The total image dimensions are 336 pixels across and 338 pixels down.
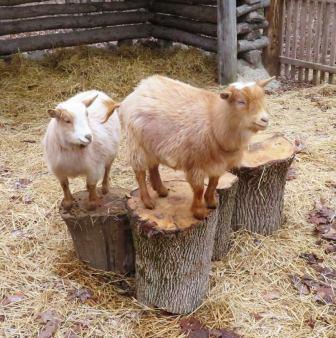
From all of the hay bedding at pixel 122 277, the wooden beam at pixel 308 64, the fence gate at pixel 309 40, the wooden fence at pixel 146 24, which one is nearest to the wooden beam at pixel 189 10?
the wooden fence at pixel 146 24

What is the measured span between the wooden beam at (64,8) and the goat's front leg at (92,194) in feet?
17.6

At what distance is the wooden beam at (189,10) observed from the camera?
8.32 m

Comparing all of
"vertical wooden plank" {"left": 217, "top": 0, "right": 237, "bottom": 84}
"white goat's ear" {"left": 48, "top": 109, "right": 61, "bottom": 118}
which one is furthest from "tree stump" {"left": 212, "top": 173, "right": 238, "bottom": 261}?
"vertical wooden plank" {"left": 217, "top": 0, "right": 237, "bottom": 84}

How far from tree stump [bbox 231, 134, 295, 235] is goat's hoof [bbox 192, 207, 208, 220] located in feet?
2.54

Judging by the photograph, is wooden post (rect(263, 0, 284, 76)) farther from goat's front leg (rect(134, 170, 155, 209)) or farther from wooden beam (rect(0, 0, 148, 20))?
goat's front leg (rect(134, 170, 155, 209))

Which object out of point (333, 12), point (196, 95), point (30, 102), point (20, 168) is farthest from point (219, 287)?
point (333, 12)

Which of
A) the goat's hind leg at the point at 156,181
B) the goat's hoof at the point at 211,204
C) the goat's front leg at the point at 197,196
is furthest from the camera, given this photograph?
the goat's hind leg at the point at 156,181

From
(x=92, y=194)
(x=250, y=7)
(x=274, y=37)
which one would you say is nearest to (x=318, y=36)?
(x=274, y=37)

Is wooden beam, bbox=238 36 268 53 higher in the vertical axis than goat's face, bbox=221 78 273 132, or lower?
lower

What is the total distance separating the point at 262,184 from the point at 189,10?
5535mm

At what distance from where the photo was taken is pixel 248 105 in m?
2.79

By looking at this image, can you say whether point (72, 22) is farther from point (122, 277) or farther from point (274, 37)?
point (122, 277)

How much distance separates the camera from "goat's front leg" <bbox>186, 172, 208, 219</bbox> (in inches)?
121

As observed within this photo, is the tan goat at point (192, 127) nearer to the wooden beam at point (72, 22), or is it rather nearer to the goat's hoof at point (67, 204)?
the goat's hoof at point (67, 204)
